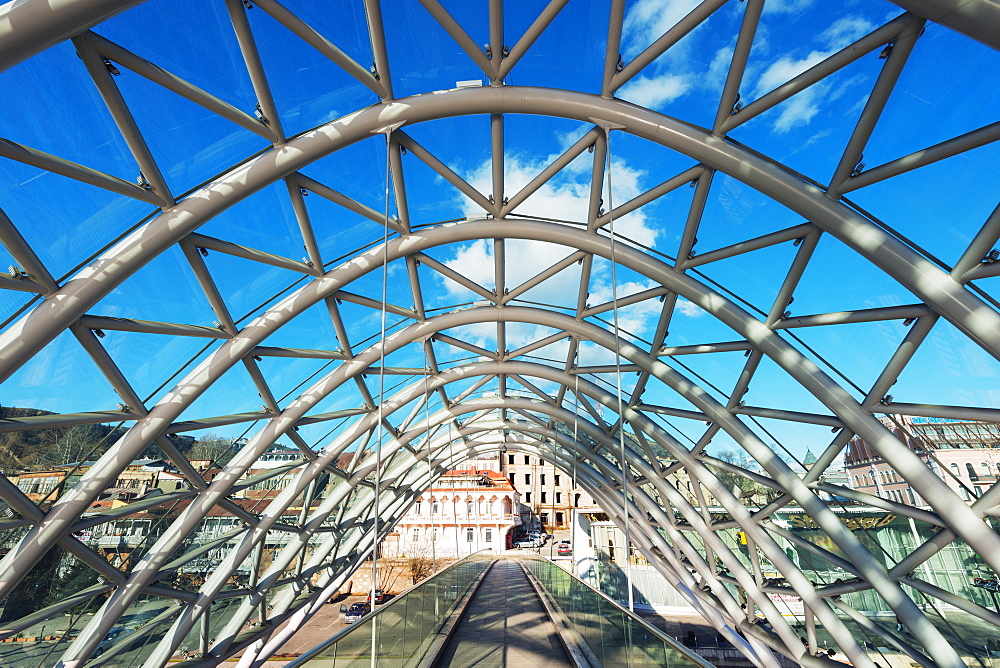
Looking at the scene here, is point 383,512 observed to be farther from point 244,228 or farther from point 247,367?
point 244,228

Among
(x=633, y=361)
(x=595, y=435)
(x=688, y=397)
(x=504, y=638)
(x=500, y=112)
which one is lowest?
(x=504, y=638)

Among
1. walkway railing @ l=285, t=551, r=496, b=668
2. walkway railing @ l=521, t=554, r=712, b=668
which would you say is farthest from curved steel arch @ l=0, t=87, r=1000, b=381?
walkway railing @ l=285, t=551, r=496, b=668

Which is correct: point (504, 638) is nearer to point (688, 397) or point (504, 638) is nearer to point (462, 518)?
point (688, 397)

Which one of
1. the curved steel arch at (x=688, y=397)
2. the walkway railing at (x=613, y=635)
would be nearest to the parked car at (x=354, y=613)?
the walkway railing at (x=613, y=635)

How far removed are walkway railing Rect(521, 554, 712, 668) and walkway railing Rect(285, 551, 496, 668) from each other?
4041 mm

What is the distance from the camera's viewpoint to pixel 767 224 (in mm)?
12789

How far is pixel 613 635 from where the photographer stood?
9969 millimetres

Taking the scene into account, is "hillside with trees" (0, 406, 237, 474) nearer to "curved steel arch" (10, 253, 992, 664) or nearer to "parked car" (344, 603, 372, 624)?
"curved steel arch" (10, 253, 992, 664)

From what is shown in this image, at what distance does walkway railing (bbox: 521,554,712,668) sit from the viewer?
6.90 meters

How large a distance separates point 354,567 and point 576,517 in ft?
73.4

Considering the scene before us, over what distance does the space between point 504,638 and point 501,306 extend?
10.8 meters

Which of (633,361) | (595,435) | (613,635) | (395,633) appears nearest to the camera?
(395,633)

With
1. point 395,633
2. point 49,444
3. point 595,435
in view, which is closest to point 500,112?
point 395,633

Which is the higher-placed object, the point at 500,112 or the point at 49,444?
the point at 500,112
